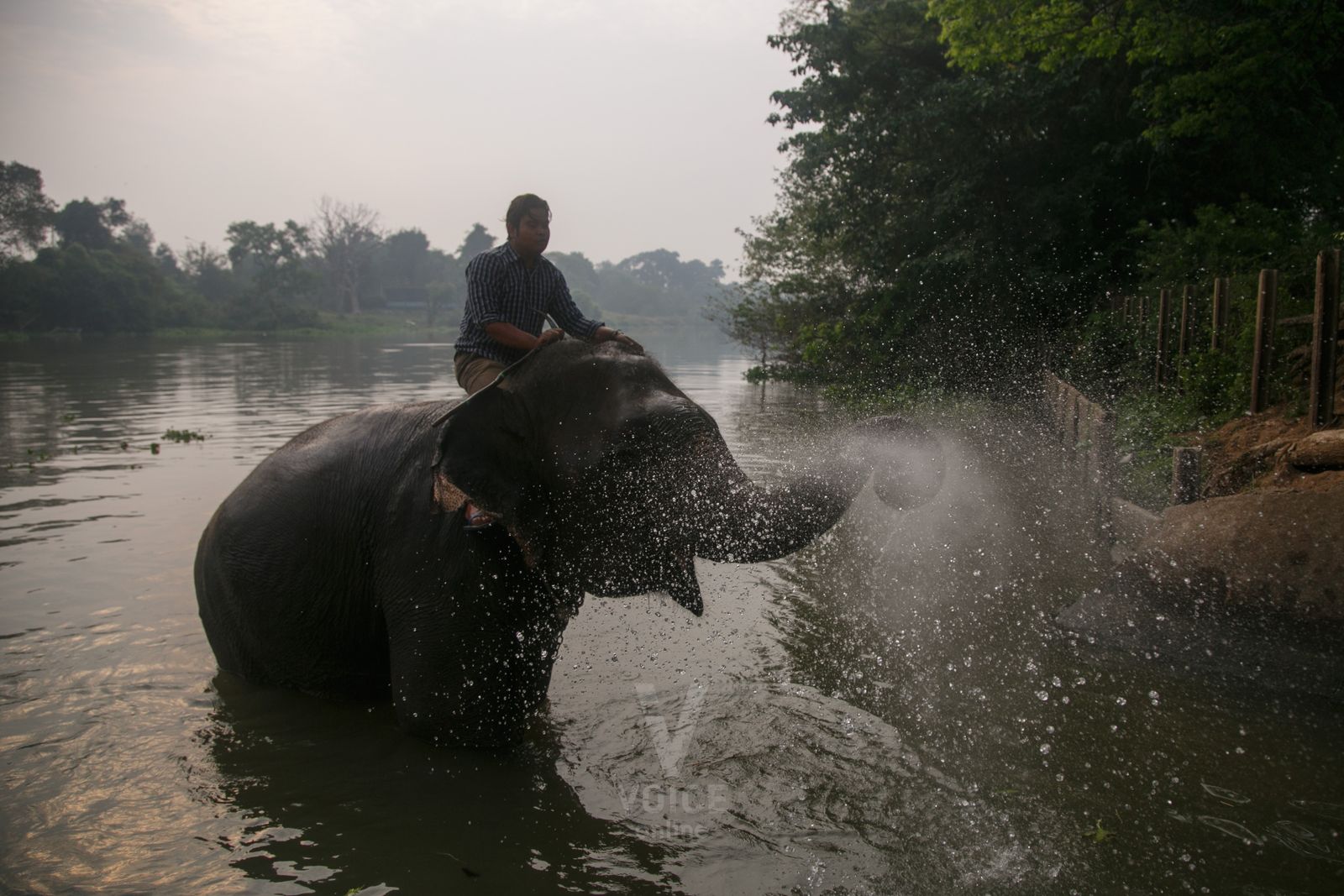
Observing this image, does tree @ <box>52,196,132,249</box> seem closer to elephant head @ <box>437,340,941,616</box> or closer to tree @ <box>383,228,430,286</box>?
tree @ <box>383,228,430,286</box>

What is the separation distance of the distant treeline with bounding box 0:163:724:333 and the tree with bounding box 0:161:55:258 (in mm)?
81

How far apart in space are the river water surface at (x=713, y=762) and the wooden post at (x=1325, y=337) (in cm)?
208

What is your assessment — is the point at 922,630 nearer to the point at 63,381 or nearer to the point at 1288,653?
the point at 1288,653

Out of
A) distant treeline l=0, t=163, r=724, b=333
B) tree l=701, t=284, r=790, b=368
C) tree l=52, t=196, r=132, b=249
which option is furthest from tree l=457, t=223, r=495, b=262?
tree l=701, t=284, r=790, b=368

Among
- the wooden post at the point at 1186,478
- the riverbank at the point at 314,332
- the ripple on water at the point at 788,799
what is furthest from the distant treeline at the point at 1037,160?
the riverbank at the point at 314,332

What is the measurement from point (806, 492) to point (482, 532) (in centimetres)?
133

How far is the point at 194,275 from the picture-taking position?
350 ft

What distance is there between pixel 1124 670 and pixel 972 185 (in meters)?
16.7

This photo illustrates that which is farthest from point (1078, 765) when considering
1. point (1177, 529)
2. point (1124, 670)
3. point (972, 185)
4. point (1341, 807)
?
point (972, 185)

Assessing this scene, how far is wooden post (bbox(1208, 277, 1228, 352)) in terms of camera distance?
33.3 feet

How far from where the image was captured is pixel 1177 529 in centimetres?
629

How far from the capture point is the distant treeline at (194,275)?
209ft

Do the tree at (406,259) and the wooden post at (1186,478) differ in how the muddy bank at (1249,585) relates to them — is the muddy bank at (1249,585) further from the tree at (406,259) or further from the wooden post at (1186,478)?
the tree at (406,259)

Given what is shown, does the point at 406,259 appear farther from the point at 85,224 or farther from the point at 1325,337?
the point at 1325,337
